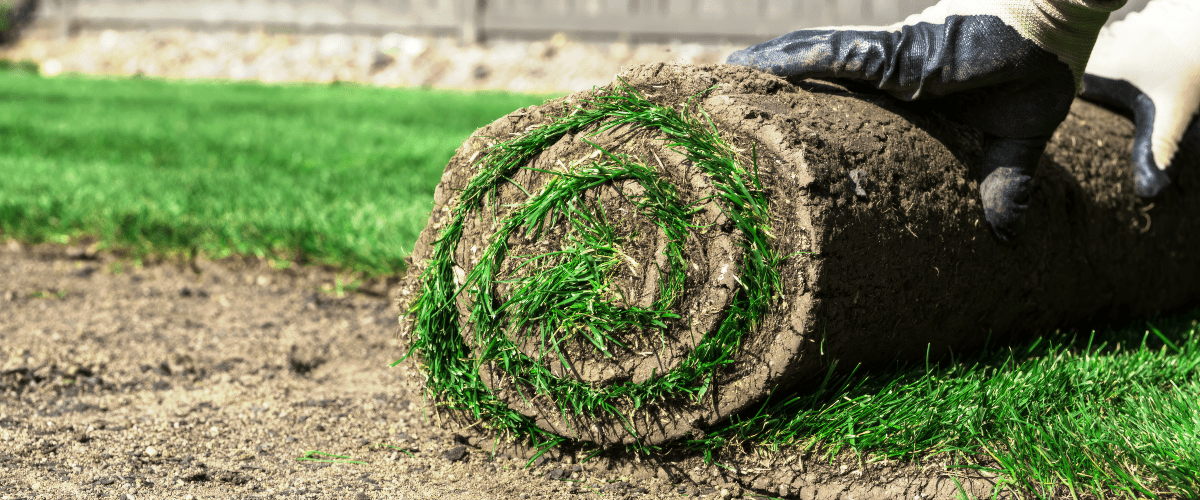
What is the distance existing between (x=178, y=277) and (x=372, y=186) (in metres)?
1.28

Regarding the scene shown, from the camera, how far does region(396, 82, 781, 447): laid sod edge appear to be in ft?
5.89

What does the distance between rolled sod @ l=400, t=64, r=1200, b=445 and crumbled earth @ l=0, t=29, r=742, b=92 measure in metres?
8.98

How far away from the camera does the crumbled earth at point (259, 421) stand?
6.06 ft

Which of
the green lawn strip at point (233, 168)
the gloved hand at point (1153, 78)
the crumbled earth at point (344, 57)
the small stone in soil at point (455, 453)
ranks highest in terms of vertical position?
the gloved hand at point (1153, 78)

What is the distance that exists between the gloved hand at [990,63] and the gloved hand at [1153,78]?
0.75m

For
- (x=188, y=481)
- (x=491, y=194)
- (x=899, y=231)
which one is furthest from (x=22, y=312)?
(x=899, y=231)

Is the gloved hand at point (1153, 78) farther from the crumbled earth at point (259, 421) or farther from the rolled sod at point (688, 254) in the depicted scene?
the crumbled earth at point (259, 421)

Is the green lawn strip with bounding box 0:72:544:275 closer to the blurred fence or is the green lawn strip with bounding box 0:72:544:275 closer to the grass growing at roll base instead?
the grass growing at roll base

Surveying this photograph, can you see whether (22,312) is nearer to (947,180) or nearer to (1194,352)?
(947,180)

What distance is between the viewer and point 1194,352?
2.41m

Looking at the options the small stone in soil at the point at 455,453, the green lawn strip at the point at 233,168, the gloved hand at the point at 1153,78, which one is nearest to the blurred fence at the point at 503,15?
the green lawn strip at the point at 233,168

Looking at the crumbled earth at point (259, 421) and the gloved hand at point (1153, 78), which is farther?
the gloved hand at point (1153, 78)

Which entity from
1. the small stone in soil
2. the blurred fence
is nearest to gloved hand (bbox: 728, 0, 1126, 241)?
the small stone in soil

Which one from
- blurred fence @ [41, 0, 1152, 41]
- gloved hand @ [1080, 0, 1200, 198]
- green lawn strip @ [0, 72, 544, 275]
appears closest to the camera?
gloved hand @ [1080, 0, 1200, 198]
